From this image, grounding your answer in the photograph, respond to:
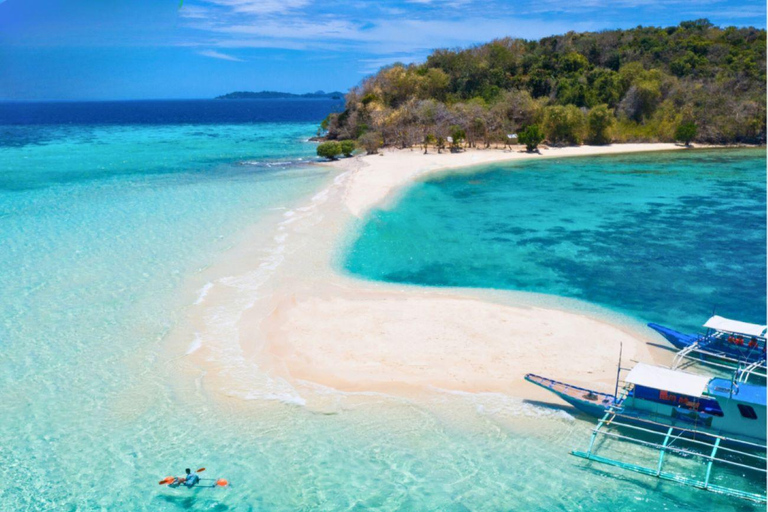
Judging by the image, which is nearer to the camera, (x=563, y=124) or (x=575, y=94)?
(x=563, y=124)

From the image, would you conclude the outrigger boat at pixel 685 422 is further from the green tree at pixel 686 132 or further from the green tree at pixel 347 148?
the green tree at pixel 686 132

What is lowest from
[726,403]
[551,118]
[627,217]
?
[726,403]

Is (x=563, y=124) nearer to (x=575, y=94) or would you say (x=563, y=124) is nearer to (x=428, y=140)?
(x=575, y=94)

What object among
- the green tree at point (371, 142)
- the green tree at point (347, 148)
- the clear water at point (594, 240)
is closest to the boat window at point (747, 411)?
the clear water at point (594, 240)

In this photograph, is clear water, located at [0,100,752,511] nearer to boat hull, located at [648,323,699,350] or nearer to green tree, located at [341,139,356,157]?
boat hull, located at [648,323,699,350]

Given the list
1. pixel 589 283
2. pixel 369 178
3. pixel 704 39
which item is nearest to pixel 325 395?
pixel 589 283

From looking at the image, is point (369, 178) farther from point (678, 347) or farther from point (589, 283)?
point (678, 347)

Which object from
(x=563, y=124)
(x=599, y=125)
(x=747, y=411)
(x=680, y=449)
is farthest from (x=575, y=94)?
(x=680, y=449)
